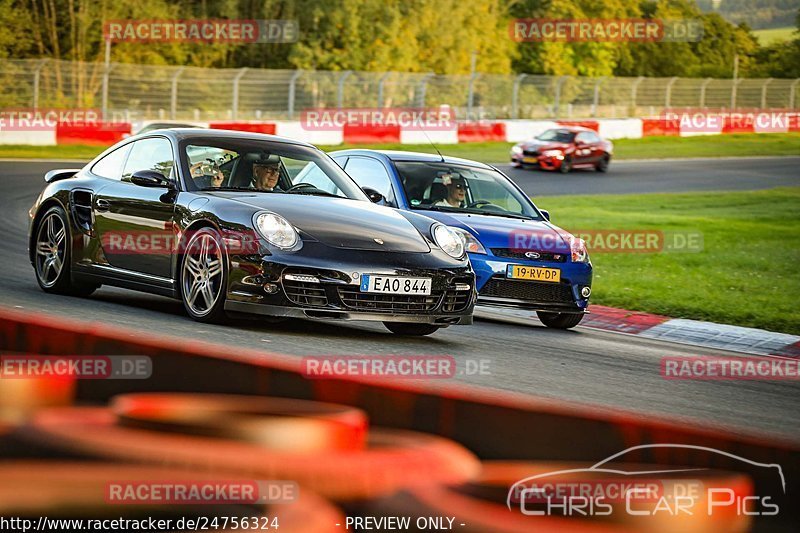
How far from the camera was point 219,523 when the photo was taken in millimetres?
2711

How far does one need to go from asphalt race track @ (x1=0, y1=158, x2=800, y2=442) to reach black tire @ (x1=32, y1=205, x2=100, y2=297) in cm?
12

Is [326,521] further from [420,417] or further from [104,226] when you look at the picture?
[104,226]

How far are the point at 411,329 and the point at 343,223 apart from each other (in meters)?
1.09

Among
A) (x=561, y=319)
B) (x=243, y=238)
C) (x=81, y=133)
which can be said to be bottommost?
(x=561, y=319)

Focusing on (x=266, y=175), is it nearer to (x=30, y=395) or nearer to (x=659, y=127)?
(x=30, y=395)

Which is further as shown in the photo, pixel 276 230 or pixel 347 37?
pixel 347 37

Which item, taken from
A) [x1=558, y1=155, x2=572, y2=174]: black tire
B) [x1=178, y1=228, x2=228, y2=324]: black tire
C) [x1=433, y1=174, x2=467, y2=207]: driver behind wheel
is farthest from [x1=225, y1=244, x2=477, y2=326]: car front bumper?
[x1=558, y1=155, x2=572, y2=174]: black tire

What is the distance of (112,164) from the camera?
31.1 feet

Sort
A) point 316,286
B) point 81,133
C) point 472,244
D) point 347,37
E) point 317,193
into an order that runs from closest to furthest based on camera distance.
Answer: point 316,286
point 317,193
point 472,244
point 81,133
point 347,37

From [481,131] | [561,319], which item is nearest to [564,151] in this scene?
Result: [481,131]

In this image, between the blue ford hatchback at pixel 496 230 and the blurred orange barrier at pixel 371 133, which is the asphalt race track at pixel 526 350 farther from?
the blurred orange barrier at pixel 371 133

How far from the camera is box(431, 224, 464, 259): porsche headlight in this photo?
27.9 feet

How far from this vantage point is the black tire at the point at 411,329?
28.8 feet

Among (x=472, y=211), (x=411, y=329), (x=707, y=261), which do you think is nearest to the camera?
(x=411, y=329)
